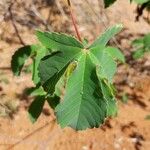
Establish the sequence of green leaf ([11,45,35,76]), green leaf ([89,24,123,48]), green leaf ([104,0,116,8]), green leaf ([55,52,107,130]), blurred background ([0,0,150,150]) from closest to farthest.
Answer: green leaf ([55,52,107,130]) → green leaf ([89,24,123,48]) → green leaf ([104,0,116,8]) → green leaf ([11,45,35,76]) → blurred background ([0,0,150,150])

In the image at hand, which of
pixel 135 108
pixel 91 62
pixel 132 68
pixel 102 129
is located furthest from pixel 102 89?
pixel 132 68

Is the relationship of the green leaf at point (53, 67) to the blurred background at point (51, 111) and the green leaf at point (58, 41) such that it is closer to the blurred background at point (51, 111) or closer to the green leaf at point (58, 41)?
the green leaf at point (58, 41)

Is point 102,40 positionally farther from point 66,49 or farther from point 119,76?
point 119,76

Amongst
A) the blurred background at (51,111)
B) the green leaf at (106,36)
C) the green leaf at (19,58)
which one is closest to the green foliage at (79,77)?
the green leaf at (106,36)

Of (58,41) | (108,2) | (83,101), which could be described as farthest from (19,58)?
(83,101)

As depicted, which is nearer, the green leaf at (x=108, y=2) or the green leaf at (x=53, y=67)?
the green leaf at (x=53, y=67)

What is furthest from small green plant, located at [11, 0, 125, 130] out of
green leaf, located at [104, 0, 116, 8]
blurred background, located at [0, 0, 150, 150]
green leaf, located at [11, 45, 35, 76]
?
blurred background, located at [0, 0, 150, 150]

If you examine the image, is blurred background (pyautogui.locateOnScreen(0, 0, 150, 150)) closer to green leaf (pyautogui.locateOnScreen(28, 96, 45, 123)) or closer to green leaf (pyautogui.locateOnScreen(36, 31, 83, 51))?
green leaf (pyautogui.locateOnScreen(28, 96, 45, 123))
